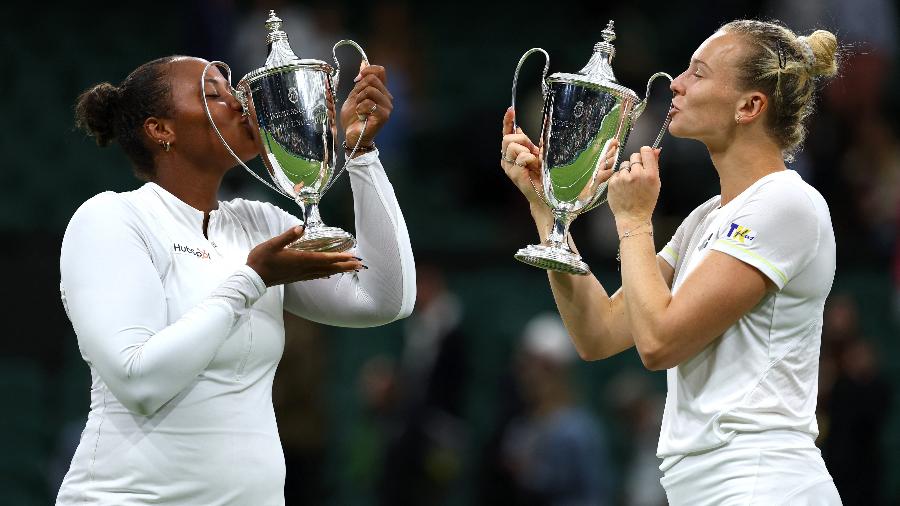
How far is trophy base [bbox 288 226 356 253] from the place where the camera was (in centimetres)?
258

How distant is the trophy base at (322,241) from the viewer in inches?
102

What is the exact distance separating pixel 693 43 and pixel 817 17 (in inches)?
28.3

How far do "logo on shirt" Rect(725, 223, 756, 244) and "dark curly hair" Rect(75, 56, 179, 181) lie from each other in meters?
1.19

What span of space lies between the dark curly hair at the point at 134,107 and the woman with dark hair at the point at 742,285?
971 millimetres

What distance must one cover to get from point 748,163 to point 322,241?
86cm

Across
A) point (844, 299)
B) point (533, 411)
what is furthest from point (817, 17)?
point (533, 411)

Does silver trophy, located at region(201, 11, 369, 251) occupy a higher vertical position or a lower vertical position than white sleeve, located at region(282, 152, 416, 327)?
higher

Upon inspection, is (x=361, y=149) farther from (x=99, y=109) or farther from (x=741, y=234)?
(x=741, y=234)

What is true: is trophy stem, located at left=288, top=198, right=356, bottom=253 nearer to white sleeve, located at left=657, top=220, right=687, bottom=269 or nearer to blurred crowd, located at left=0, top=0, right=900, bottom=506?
white sleeve, located at left=657, top=220, right=687, bottom=269

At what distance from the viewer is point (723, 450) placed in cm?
246

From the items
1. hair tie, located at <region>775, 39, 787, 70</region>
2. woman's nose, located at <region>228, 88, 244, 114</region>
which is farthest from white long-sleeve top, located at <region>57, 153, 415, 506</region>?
hair tie, located at <region>775, 39, 787, 70</region>

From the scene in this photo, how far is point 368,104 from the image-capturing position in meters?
2.81

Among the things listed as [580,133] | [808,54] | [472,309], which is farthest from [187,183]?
[472,309]

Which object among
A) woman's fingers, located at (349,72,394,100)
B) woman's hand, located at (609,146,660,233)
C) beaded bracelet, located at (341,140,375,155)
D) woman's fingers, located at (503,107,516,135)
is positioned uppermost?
woman's fingers, located at (349,72,394,100)
